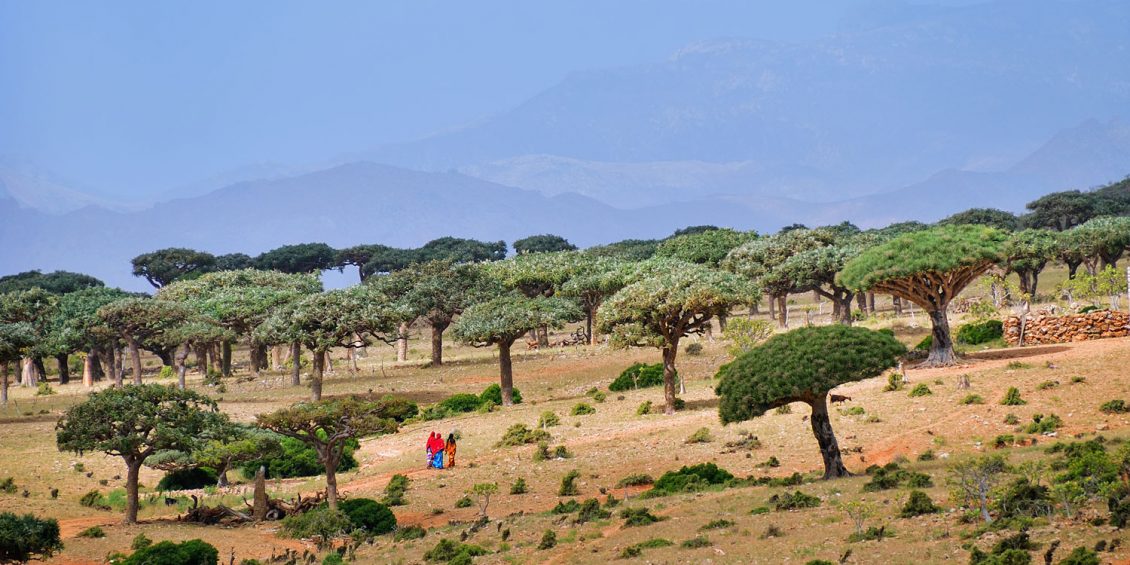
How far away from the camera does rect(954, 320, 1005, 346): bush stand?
6406 centimetres

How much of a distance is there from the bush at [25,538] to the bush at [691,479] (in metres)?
17.4

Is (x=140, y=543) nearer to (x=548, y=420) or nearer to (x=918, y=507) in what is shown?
(x=918, y=507)

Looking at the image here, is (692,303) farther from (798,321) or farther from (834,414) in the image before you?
(798,321)

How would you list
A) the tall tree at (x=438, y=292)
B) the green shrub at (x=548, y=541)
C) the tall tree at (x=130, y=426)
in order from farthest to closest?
the tall tree at (x=438, y=292) < the tall tree at (x=130, y=426) < the green shrub at (x=548, y=541)

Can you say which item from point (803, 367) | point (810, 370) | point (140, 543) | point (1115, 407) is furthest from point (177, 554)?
point (1115, 407)

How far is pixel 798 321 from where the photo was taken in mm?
93375

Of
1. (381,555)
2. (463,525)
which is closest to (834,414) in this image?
(463,525)

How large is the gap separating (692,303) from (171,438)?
23.9m

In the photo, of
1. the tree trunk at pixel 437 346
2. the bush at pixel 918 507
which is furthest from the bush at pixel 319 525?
the tree trunk at pixel 437 346

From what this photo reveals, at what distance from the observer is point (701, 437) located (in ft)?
156

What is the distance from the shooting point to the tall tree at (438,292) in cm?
8906

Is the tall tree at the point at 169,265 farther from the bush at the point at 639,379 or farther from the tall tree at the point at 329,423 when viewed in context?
the tall tree at the point at 329,423

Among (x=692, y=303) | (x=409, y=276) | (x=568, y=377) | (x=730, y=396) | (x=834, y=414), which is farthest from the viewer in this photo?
(x=409, y=276)

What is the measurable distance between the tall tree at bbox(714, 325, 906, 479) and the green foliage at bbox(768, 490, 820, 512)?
126 inches
